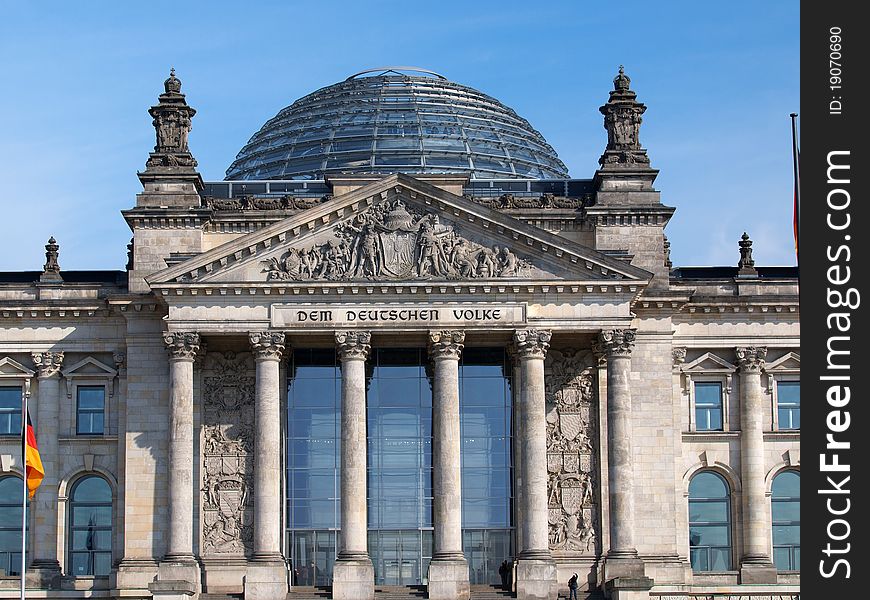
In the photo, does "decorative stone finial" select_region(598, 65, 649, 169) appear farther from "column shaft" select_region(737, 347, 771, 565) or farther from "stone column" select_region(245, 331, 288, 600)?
"stone column" select_region(245, 331, 288, 600)

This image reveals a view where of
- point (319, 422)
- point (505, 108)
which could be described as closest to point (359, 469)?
point (319, 422)

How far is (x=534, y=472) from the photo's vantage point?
69500 millimetres

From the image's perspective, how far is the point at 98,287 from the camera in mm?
75438

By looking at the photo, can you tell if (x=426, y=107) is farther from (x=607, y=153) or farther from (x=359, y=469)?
(x=359, y=469)

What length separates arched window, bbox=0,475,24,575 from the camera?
74.0 meters

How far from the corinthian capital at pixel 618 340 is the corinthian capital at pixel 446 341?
588 cm

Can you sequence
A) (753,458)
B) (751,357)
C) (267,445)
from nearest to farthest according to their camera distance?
(267,445) → (753,458) → (751,357)

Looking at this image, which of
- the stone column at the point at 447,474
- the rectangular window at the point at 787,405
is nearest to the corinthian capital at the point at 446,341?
the stone column at the point at 447,474

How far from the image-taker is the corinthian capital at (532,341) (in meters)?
70.1

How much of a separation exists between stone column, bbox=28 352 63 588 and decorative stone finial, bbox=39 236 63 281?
11.8 feet

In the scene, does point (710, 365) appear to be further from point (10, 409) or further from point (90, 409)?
point (10, 409)

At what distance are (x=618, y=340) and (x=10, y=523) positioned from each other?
27.5 meters

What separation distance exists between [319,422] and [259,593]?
28.5 ft
